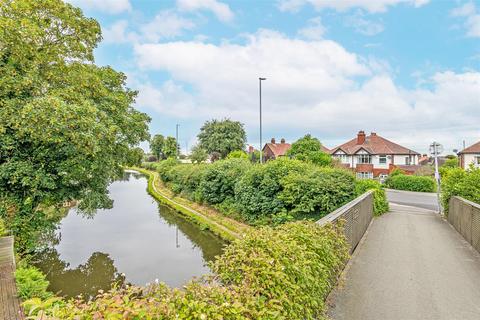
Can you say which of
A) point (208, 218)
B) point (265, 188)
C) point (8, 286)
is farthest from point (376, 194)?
point (8, 286)

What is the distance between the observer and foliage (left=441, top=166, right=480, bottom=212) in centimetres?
1130

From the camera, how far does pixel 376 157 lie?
38.7 meters

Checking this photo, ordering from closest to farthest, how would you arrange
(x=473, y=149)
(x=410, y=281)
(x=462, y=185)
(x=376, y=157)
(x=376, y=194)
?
(x=410, y=281) < (x=462, y=185) < (x=376, y=194) < (x=473, y=149) < (x=376, y=157)

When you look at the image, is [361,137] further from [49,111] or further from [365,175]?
[49,111]

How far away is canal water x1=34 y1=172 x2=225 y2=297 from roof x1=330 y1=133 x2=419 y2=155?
26.8 metres

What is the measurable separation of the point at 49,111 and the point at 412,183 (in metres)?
29.0

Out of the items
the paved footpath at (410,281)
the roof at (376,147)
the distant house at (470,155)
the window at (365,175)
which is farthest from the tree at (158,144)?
the paved footpath at (410,281)

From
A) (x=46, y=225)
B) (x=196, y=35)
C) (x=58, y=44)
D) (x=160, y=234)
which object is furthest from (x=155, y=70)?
(x=46, y=225)

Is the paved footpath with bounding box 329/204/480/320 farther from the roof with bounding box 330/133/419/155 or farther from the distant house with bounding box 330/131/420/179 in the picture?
the roof with bounding box 330/133/419/155

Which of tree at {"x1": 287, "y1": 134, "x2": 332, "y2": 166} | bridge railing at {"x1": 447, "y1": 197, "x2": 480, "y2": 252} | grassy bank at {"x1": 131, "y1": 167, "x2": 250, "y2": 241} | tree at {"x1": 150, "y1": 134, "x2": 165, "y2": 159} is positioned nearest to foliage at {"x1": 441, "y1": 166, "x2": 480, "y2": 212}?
bridge railing at {"x1": 447, "y1": 197, "x2": 480, "y2": 252}

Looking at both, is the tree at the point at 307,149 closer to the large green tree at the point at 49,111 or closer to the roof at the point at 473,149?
the roof at the point at 473,149

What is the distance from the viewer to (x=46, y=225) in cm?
1109

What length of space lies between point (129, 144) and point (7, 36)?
6.27 m

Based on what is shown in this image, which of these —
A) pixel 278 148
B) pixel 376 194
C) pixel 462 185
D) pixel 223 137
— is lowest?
pixel 376 194
